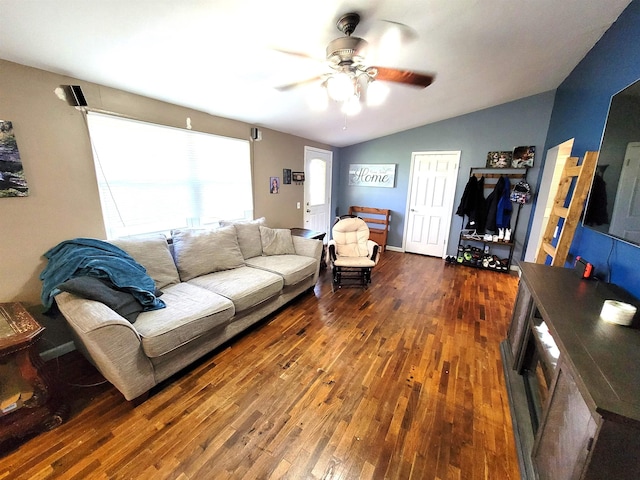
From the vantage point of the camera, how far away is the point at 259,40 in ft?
5.55

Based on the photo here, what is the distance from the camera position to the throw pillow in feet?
5.03

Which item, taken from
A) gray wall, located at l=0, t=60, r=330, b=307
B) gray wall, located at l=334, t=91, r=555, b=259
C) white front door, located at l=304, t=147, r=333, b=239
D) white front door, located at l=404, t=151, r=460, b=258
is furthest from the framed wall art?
white front door, located at l=404, t=151, r=460, b=258

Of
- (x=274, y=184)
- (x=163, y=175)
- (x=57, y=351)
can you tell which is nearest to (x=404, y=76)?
(x=163, y=175)

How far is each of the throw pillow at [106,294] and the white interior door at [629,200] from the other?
292cm

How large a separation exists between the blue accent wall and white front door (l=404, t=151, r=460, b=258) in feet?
5.66

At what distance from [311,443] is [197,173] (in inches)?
108

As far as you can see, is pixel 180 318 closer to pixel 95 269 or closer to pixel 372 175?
pixel 95 269

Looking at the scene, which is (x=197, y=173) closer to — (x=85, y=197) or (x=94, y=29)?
(x=85, y=197)

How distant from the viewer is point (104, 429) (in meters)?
1.47

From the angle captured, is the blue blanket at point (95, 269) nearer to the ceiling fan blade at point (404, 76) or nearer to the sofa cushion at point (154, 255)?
the sofa cushion at point (154, 255)

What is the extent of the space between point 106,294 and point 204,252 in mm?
997

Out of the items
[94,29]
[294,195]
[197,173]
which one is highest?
[94,29]

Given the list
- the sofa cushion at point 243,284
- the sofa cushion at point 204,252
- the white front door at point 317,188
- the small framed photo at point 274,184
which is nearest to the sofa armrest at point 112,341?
the sofa cushion at point 243,284

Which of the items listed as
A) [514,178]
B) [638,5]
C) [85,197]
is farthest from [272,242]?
[514,178]
